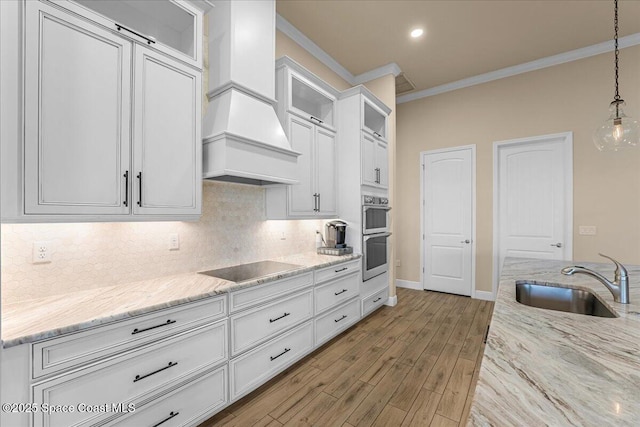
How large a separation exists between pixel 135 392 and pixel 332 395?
4.29 feet

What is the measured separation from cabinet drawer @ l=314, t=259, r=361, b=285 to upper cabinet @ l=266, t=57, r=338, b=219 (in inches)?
23.4

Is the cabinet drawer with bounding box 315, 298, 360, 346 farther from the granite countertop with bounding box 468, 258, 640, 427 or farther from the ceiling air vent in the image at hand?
the ceiling air vent

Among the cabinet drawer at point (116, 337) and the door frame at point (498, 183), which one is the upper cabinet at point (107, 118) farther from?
the door frame at point (498, 183)

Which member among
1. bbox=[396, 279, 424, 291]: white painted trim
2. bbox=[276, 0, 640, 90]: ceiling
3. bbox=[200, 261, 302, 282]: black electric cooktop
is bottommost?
bbox=[396, 279, 424, 291]: white painted trim

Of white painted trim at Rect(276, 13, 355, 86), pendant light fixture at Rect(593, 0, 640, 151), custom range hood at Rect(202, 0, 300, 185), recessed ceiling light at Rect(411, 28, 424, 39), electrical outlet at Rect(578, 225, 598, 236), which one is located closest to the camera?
custom range hood at Rect(202, 0, 300, 185)

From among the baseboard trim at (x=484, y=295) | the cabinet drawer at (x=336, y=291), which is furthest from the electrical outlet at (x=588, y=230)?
the cabinet drawer at (x=336, y=291)

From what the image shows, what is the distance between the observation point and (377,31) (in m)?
3.25

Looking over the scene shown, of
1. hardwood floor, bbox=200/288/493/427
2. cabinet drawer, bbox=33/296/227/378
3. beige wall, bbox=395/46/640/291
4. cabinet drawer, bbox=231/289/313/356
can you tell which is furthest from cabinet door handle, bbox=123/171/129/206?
beige wall, bbox=395/46/640/291

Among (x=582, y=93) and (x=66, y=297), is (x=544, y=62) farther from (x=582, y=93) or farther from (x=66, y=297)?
(x=66, y=297)

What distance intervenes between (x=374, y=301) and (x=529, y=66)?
13.0 ft

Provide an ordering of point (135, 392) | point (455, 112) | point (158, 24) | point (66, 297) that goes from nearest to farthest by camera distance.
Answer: point (135, 392) < point (66, 297) < point (158, 24) < point (455, 112)

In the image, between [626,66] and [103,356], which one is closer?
[103,356]

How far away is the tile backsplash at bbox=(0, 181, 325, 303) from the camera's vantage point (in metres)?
1.47

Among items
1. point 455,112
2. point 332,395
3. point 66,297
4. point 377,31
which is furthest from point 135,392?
point 455,112
